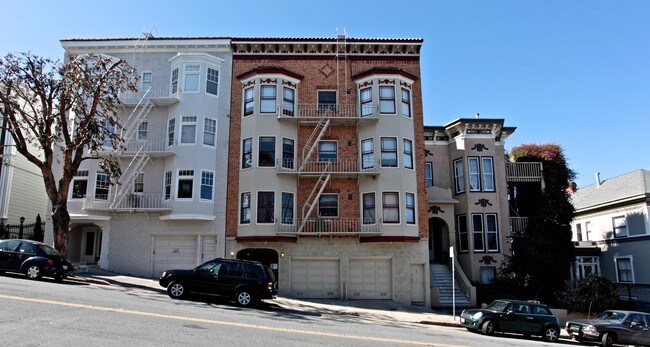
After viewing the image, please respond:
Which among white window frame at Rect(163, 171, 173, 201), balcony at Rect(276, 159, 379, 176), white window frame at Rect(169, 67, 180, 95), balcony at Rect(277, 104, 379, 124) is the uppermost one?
white window frame at Rect(169, 67, 180, 95)

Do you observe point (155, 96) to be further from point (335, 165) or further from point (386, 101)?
point (386, 101)

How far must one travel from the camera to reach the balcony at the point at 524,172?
94.5 ft

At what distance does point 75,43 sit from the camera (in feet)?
84.4

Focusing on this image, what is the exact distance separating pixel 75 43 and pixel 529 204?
2879cm

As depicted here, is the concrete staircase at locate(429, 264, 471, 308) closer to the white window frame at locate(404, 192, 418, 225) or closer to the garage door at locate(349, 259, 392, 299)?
the garage door at locate(349, 259, 392, 299)

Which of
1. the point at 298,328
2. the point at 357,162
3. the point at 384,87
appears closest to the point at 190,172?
the point at 357,162

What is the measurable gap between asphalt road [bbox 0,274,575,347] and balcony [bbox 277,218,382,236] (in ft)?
27.5

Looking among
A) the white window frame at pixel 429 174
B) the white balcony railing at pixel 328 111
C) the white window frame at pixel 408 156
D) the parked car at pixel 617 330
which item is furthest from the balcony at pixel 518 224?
the white balcony railing at pixel 328 111

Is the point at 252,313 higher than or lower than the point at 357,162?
lower

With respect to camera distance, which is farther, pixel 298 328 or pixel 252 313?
pixel 252 313

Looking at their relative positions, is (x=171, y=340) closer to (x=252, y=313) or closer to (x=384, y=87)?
(x=252, y=313)

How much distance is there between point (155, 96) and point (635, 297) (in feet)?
102

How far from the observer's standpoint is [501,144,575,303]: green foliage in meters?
A: 24.6

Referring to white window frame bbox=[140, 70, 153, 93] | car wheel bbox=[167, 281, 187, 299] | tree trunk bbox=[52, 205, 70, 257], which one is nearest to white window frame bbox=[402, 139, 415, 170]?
car wheel bbox=[167, 281, 187, 299]
